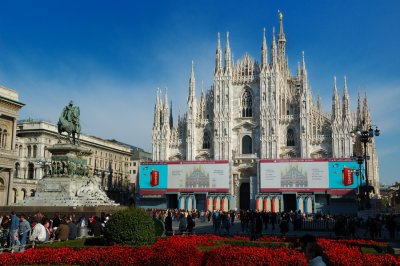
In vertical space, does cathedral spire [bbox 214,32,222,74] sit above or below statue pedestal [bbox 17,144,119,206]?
above

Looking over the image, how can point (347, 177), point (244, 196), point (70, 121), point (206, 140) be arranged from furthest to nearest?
point (206, 140) < point (244, 196) < point (347, 177) < point (70, 121)

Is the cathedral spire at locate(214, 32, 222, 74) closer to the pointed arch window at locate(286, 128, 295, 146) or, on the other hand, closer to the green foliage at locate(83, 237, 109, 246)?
the pointed arch window at locate(286, 128, 295, 146)

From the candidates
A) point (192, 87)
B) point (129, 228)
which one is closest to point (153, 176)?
point (192, 87)

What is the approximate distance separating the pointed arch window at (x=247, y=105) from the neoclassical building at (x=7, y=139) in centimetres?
2944

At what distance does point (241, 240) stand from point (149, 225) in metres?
4.56

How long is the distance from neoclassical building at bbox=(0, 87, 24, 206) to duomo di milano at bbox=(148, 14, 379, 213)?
67.7 ft

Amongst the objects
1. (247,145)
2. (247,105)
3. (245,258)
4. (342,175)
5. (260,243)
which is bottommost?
(260,243)

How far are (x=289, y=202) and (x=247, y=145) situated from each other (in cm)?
973

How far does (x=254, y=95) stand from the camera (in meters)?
61.8

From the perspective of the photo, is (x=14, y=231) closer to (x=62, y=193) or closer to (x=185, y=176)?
(x=62, y=193)

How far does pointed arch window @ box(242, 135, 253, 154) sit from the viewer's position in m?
61.1

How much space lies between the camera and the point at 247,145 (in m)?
61.4

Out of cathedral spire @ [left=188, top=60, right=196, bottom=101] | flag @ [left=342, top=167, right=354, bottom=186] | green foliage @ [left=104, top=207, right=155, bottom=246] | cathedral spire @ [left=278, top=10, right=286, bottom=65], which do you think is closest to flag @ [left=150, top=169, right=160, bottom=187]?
cathedral spire @ [left=188, top=60, right=196, bottom=101]

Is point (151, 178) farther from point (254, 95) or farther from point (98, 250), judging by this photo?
point (98, 250)
